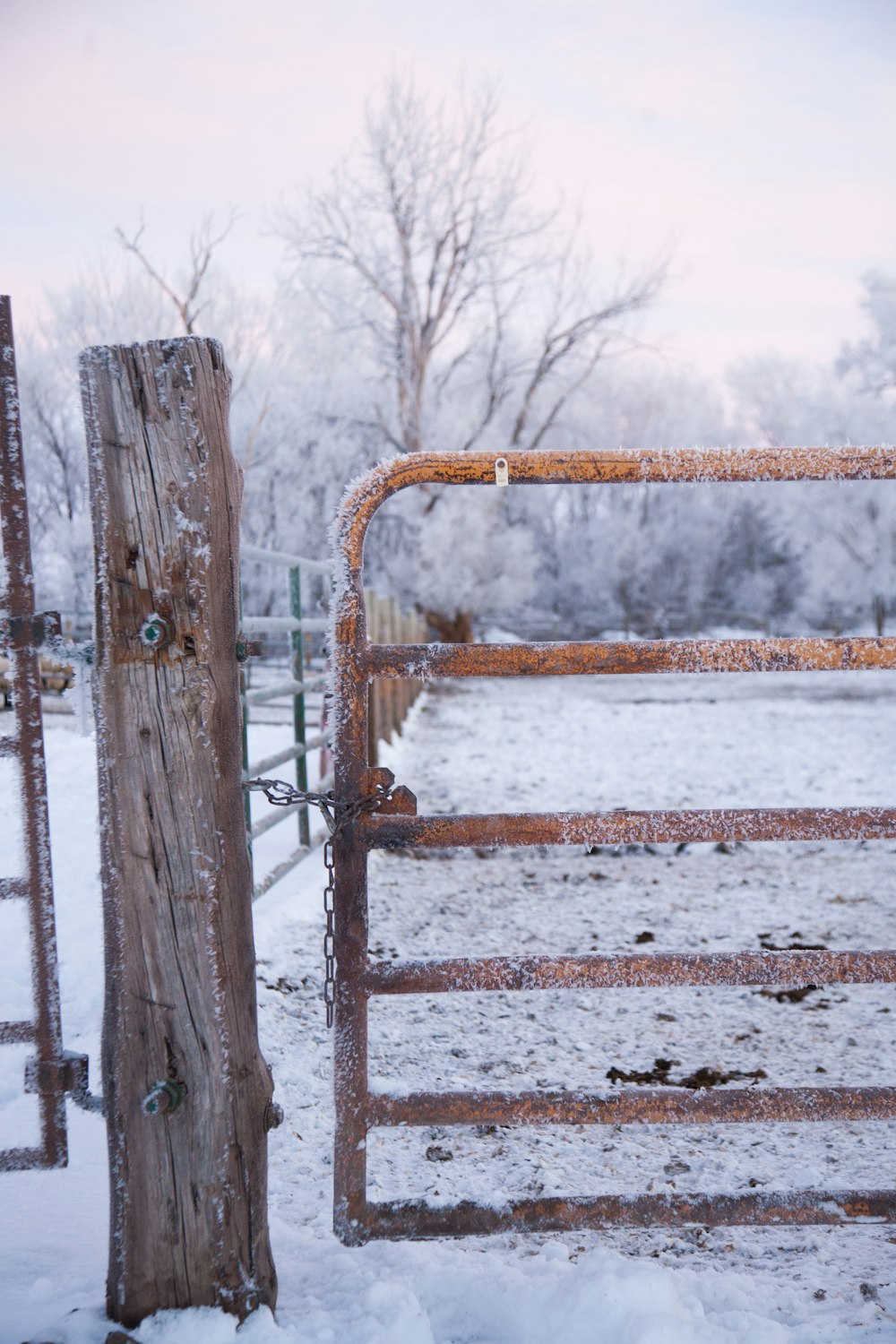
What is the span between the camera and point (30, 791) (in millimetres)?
2020

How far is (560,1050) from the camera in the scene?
324 centimetres

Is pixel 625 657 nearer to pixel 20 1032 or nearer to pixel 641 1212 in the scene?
pixel 641 1212

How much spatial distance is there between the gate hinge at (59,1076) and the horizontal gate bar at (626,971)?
0.66 meters

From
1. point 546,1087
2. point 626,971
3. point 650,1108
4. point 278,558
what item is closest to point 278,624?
point 278,558

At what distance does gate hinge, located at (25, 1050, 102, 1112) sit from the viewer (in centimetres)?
203

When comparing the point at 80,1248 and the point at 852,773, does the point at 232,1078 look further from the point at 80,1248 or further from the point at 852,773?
the point at 852,773

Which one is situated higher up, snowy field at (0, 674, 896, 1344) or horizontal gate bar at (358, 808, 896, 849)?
horizontal gate bar at (358, 808, 896, 849)

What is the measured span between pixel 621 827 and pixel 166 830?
94 centimetres

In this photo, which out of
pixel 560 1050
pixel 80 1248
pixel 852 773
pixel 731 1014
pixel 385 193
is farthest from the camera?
pixel 385 193

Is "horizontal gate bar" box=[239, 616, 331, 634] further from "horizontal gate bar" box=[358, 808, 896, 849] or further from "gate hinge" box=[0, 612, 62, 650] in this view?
"horizontal gate bar" box=[358, 808, 896, 849]

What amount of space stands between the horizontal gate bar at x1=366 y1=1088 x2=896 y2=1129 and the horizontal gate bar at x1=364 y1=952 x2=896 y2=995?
0.80 ft

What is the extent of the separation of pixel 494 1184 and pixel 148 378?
6.90 ft

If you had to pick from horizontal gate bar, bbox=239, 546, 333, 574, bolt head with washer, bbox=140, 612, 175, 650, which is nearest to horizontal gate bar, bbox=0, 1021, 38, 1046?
bolt head with washer, bbox=140, 612, 175, 650

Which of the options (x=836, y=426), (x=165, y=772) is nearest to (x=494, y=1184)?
(x=165, y=772)
